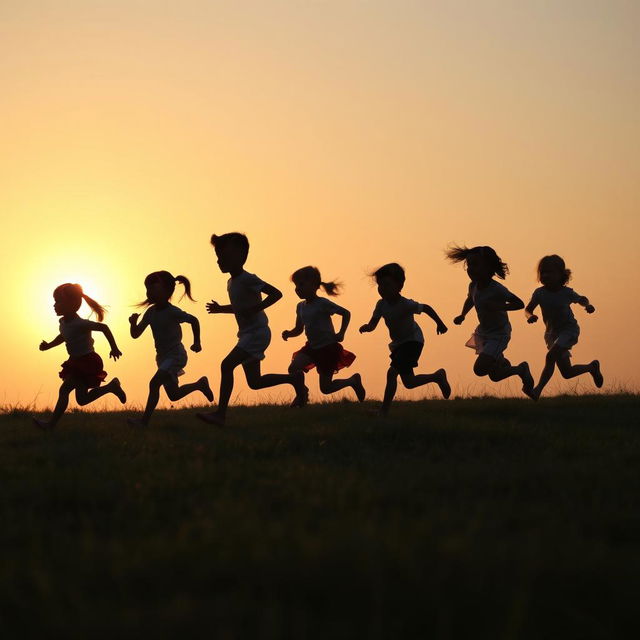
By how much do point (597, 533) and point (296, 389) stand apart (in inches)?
392

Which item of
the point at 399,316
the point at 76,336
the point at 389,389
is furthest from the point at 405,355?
the point at 76,336

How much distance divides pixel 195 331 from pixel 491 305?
4.77 m

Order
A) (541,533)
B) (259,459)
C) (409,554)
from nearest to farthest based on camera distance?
(409,554) → (541,533) → (259,459)

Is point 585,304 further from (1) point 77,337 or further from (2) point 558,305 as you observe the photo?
(1) point 77,337

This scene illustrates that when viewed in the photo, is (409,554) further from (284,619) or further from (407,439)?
(407,439)

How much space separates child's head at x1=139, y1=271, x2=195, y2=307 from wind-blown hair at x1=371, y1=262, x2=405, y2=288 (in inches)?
113

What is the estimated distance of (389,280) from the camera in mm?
14219

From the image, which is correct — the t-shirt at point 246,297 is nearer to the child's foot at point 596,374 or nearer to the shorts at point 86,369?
the shorts at point 86,369

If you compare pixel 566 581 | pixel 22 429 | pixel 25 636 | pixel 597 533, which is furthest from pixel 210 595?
pixel 22 429

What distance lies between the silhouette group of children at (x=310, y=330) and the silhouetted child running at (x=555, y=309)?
2 cm

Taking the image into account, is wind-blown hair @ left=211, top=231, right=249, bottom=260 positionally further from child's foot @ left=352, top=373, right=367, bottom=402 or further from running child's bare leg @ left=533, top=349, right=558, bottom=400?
running child's bare leg @ left=533, top=349, right=558, bottom=400

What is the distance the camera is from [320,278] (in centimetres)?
1591

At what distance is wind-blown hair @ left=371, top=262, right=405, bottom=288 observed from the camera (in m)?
14.2

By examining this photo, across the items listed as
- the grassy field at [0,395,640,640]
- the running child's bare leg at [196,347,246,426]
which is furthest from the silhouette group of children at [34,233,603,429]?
the grassy field at [0,395,640,640]
